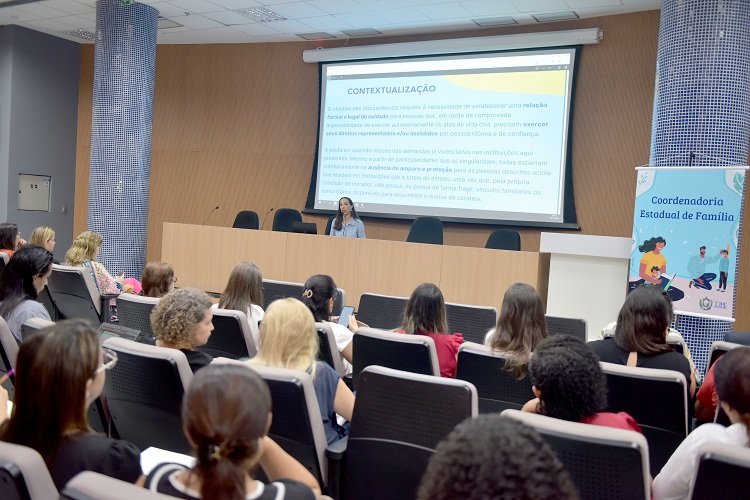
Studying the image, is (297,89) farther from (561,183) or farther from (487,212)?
(561,183)

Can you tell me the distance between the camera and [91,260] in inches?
213

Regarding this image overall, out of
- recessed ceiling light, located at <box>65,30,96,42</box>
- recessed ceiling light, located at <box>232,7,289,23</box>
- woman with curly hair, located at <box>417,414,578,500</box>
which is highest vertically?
recessed ceiling light, located at <box>65,30,96,42</box>

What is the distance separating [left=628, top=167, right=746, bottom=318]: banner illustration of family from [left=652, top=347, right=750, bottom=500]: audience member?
3618mm

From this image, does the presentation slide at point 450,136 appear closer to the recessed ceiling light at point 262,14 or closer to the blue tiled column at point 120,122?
the recessed ceiling light at point 262,14

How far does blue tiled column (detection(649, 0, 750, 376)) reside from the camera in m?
5.29

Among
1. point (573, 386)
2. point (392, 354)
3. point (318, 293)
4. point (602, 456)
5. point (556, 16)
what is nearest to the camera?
point (602, 456)

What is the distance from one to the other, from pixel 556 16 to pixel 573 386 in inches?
251

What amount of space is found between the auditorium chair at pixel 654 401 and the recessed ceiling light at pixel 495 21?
5.98 m

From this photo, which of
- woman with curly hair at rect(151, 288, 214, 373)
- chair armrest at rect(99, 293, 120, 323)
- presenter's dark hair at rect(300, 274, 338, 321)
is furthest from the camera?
chair armrest at rect(99, 293, 120, 323)

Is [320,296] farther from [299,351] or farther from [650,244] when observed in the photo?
[650,244]

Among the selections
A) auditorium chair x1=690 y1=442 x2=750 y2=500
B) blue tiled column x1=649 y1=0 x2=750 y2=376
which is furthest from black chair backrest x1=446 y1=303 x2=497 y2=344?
auditorium chair x1=690 y1=442 x2=750 y2=500

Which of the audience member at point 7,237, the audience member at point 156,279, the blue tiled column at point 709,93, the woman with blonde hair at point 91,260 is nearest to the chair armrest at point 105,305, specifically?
the woman with blonde hair at point 91,260

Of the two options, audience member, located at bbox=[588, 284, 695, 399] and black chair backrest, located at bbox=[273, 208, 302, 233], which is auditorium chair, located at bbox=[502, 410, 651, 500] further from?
black chair backrest, located at bbox=[273, 208, 302, 233]

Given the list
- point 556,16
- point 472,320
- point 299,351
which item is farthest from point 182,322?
point 556,16
